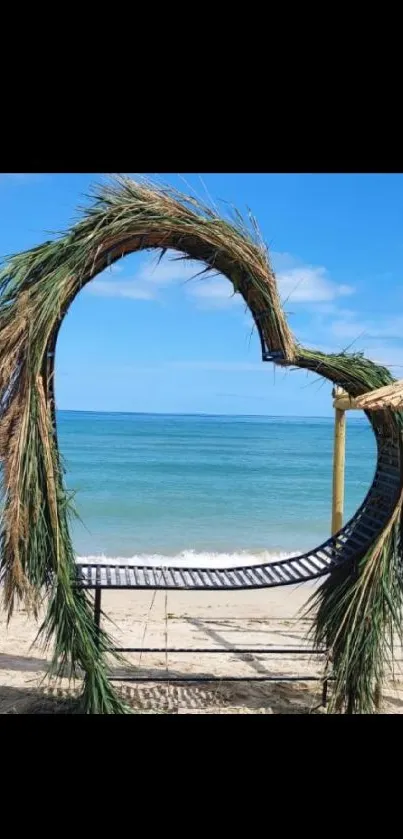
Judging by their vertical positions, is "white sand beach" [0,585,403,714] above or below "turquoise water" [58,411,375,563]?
below

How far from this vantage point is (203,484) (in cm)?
2219

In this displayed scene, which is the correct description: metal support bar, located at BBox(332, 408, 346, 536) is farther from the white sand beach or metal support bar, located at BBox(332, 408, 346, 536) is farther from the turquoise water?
the turquoise water

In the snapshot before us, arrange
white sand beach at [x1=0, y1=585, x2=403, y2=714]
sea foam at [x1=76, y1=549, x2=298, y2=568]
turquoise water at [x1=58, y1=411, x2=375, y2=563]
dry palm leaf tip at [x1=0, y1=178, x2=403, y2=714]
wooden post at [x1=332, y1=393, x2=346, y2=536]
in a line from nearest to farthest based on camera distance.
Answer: dry palm leaf tip at [x1=0, y1=178, x2=403, y2=714]
white sand beach at [x1=0, y1=585, x2=403, y2=714]
wooden post at [x1=332, y1=393, x2=346, y2=536]
sea foam at [x1=76, y1=549, x2=298, y2=568]
turquoise water at [x1=58, y1=411, x2=375, y2=563]

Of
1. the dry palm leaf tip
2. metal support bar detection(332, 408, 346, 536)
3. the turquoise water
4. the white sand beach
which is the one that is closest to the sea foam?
the turquoise water

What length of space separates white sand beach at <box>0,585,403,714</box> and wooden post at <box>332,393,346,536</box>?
814 millimetres

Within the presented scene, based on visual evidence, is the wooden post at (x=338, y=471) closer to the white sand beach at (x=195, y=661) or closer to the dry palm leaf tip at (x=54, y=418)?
the white sand beach at (x=195, y=661)

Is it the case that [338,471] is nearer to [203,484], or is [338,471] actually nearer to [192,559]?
[192,559]

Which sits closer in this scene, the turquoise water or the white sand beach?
the white sand beach

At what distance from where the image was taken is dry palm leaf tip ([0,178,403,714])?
285 cm

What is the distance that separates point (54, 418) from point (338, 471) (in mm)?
2407

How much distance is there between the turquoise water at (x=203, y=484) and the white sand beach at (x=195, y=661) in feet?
2.96

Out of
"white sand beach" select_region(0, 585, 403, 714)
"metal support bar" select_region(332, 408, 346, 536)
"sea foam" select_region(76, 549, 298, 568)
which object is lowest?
"white sand beach" select_region(0, 585, 403, 714)

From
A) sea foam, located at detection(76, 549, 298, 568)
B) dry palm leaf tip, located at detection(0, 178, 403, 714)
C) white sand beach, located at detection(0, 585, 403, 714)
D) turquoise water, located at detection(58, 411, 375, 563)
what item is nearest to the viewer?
dry palm leaf tip, located at detection(0, 178, 403, 714)
